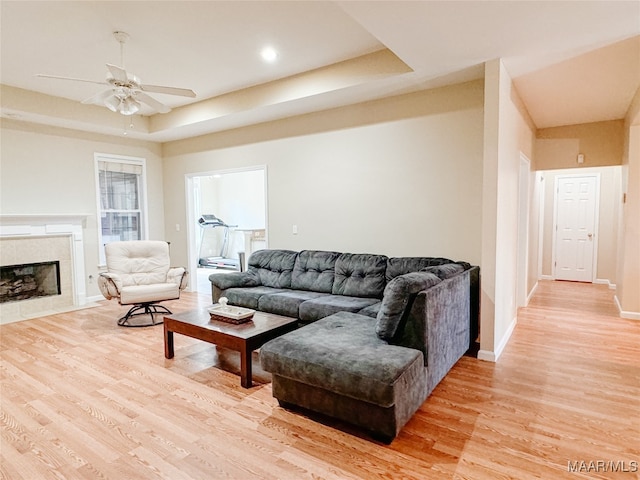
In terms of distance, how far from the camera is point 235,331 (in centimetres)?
303

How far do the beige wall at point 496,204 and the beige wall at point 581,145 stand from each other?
2619 mm

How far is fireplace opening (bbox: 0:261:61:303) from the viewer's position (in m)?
5.20

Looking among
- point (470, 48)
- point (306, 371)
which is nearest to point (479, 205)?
point (470, 48)

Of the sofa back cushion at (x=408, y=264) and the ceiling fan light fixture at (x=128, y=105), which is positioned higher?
the ceiling fan light fixture at (x=128, y=105)

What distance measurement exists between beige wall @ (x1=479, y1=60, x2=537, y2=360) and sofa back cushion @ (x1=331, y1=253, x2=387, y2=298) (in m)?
1.07

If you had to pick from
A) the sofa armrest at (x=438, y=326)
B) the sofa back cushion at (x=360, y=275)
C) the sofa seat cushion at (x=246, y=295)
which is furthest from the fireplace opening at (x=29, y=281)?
the sofa armrest at (x=438, y=326)

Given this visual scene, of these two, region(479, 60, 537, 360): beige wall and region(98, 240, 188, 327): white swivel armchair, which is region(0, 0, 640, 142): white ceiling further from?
region(98, 240, 188, 327): white swivel armchair

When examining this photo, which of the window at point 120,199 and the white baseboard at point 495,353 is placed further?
the window at point 120,199

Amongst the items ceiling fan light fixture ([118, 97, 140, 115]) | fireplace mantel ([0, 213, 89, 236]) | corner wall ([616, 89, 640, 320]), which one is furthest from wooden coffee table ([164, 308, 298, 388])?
corner wall ([616, 89, 640, 320])

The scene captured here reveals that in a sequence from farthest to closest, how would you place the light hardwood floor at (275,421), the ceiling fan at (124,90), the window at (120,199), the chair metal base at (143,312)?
the window at (120,199)
the chair metal base at (143,312)
the ceiling fan at (124,90)
the light hardwood floor at (275,421)

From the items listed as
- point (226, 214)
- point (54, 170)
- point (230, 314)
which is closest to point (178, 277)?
point (230, 314)

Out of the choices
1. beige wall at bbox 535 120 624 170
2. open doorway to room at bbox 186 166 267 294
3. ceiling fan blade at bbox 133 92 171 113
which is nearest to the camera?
ceiling fan blade at bbox 133 92 171 113

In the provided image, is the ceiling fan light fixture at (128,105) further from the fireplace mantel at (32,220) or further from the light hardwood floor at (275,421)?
the fireplace mantel at (32,220)

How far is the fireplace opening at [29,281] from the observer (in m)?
5.20
